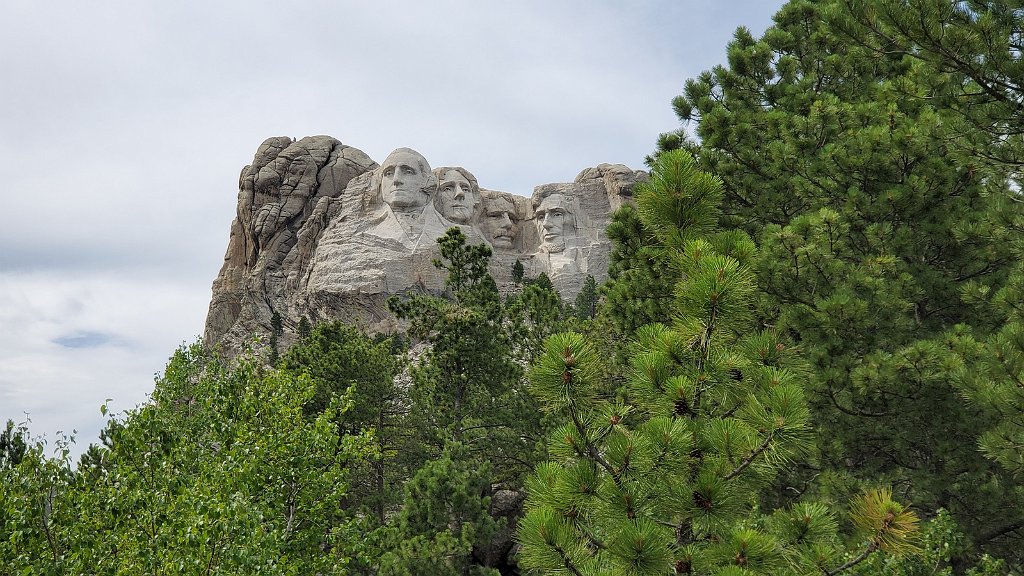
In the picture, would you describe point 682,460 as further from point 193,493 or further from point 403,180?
point 403,180

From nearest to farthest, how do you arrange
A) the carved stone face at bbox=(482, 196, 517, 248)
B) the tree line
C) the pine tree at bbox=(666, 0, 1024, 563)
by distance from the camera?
1. the tree line
2. the pine tree at bbox=(666, 0, 1024, 563)
3. the carved stone face at bbox=(482, 196, 517, 248)

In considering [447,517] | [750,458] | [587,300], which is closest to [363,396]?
[447,517]

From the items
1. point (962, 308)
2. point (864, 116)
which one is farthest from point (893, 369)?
point (864, 116)

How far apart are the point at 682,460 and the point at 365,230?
55.5 m

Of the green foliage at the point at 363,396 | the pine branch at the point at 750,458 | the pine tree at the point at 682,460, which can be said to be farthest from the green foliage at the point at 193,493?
the green foliage at the point at 363,396

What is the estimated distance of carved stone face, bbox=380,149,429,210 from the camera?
2283 inches

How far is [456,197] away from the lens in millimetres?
62156

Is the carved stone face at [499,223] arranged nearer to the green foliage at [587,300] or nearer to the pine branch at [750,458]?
the green foliage at [587,300]

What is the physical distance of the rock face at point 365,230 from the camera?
2184 inches

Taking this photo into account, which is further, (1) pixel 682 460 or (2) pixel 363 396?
(2) pixel 363 396

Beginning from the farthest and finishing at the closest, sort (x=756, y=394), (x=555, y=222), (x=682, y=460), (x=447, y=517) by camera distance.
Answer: (x=555, y=222) < (x=447, y=517) < (x=756, y=394) < (x=682, y=460)

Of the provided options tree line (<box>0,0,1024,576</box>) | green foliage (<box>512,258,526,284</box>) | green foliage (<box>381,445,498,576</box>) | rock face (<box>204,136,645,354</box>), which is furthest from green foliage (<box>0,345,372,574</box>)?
green foliage (<box>512,258,526,284</box>)

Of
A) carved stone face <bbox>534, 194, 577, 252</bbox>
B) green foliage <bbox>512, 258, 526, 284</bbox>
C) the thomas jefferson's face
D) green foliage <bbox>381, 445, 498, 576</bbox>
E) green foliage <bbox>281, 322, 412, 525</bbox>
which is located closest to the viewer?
green foliage <bbox>381, 445, 498, 576</bbox>

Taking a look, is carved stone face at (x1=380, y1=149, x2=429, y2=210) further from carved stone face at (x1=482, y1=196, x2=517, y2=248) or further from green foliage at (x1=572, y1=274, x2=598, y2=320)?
green foliage at (x1=572, y1=274, x2=598, y2=320)
